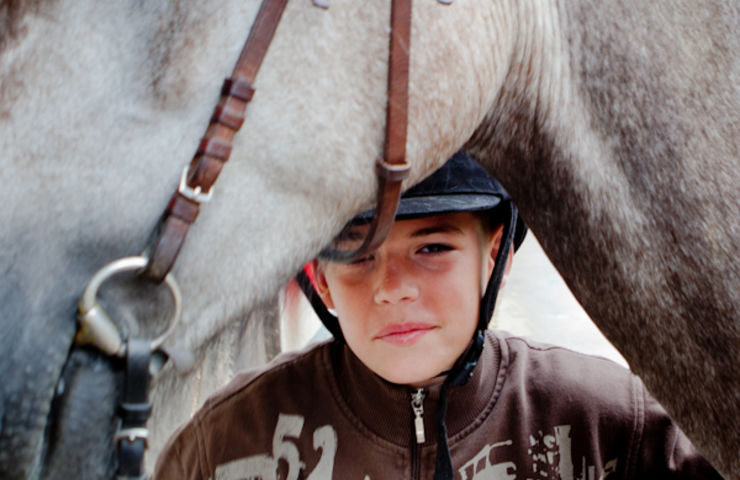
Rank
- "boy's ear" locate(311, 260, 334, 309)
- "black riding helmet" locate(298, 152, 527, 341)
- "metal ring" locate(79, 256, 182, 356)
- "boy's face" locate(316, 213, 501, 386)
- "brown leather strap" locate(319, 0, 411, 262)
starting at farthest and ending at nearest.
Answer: "boy's ear" locate(311, 260, 334, 309), "boy's face" locate(316, 213, 501, 386), "black riding helmet" locate(298, 152, 527, 341), "brown leather strap" locate(319, 0, 411, 262), "metal ring" locate(79, 256, 182, 356)

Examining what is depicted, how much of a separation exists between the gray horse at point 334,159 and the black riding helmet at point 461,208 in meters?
0.20

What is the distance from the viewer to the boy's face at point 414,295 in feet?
4.67

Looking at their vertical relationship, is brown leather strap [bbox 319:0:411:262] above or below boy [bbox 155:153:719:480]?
above

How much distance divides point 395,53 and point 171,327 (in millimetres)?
419

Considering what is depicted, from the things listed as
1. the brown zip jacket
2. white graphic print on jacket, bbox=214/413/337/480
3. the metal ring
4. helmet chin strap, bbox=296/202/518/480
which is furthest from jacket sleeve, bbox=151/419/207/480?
the metal ring

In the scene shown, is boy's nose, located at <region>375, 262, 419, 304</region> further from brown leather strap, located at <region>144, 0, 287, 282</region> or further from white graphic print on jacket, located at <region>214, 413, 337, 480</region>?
brown leather strap, located at <region>144, 0, 287, 282</region>

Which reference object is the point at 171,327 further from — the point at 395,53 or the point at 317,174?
the point at 395,53

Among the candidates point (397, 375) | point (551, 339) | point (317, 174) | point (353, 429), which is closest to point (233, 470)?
point (353, 429)

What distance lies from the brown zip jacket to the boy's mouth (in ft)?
0.52

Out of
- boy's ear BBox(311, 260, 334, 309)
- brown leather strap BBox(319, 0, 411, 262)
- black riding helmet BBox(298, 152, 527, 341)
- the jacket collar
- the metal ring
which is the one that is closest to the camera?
the metal ring

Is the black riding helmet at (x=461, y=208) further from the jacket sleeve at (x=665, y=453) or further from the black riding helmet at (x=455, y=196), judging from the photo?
the jacket sleeve at (x=665, y=453)

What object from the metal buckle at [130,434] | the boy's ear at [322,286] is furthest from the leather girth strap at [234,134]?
the boy's ear at [322,286]

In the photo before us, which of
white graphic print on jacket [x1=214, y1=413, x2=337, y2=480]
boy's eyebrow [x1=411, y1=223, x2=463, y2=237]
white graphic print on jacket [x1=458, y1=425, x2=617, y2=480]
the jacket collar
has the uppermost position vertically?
boy's eyebrow [x1=411, y1=223, x2=463, y2=237]

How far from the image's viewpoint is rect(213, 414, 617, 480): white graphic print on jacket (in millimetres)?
1471
